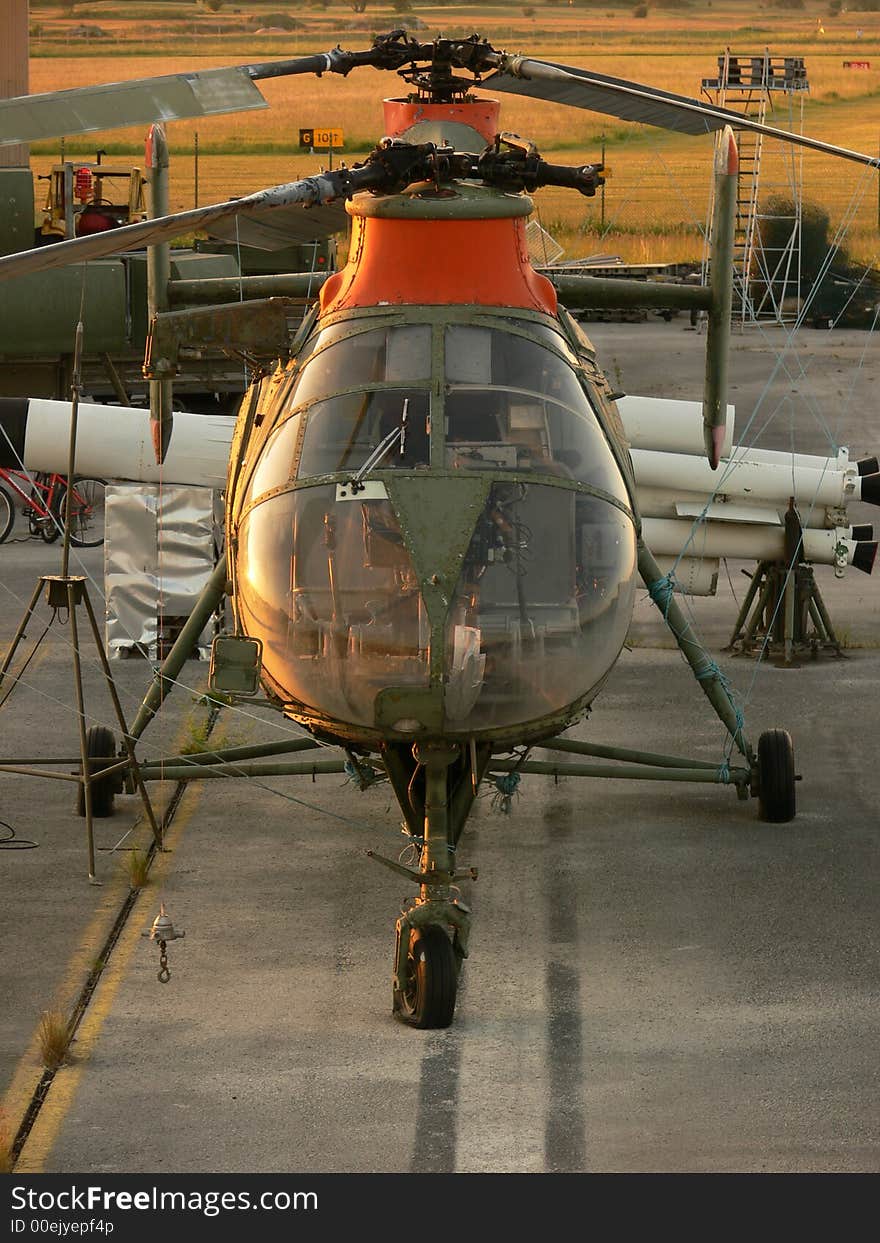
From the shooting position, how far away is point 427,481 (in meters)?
8.97

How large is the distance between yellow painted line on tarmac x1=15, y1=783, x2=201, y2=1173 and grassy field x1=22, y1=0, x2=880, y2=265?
34.2 m

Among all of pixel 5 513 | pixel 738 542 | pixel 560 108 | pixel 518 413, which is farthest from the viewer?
pixel 560 108

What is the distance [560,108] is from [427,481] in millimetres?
76047

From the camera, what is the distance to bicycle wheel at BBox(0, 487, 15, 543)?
21.4m

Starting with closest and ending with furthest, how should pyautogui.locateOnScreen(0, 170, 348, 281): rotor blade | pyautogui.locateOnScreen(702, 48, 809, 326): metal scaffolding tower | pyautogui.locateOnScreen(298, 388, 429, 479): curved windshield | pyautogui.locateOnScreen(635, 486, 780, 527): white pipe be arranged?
pyautogui.locateOnScreen(0, 170, 348, 281): rotor blade, pyautogui.locateOnScreen(298, 388, 429, 479): curved windshield, pyautogui.locateOnScreen(635, 486, 780, 527): white pipe, pyautogui.locateOnScreen(702, 48, 809, 326): metal scaffolding tower

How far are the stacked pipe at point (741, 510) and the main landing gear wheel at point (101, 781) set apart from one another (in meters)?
5.54

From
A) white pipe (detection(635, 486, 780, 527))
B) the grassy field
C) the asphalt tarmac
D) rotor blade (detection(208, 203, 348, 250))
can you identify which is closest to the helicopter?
the asphalt tarmac

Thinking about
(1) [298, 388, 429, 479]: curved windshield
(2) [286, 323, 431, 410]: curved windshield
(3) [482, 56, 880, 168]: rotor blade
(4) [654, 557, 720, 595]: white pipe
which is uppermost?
(3) [482, 56, 880, 168]: rotor blade

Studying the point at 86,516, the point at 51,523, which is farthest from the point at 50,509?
the point at 86,516

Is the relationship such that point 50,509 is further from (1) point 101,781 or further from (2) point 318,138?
(2) point 318,138

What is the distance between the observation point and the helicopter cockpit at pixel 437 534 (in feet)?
28.6

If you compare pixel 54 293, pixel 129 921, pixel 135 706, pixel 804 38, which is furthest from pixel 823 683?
pixel 804 38

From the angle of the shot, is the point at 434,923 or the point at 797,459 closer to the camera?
the point at 434,923

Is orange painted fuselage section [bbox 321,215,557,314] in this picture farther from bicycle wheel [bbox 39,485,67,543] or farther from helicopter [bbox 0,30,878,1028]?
bicycle wheel [bbox 39,485,67,543]
